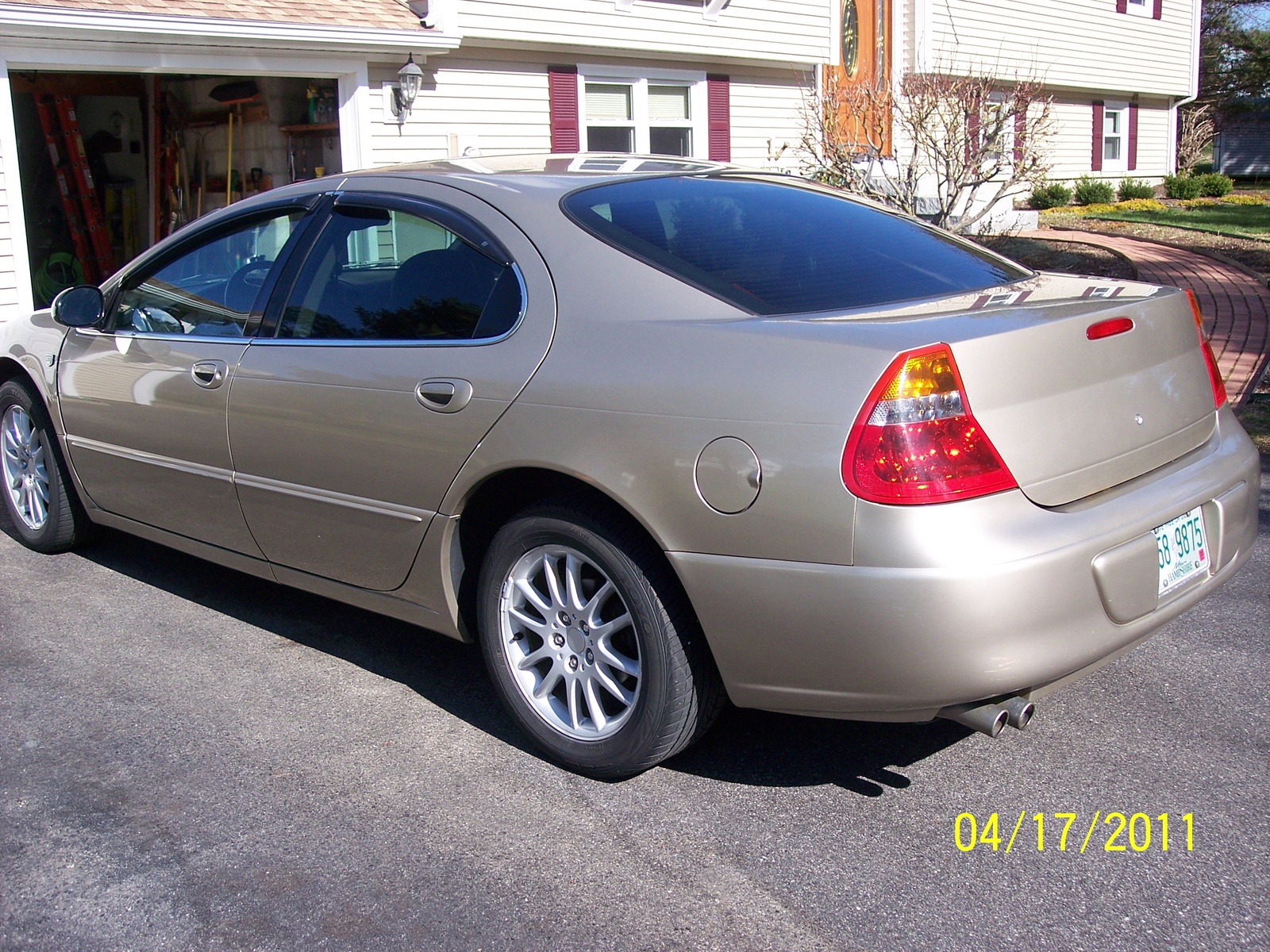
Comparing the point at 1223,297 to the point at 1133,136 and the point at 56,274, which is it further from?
the point at 1133,136

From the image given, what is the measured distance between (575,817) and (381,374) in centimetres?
133

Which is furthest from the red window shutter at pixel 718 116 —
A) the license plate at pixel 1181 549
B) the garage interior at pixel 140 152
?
the license plate at pixel 1181 549

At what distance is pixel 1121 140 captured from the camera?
2439 cm

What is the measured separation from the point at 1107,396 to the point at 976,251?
3.50ft

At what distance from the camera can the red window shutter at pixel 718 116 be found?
14609mm

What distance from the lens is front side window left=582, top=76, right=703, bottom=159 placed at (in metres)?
13.7

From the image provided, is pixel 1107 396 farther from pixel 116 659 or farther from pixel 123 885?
pixel 116 659

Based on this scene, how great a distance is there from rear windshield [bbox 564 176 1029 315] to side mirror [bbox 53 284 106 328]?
218cm

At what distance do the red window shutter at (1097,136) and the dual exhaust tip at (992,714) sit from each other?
2325cm

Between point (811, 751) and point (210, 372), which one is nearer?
point (811, 751)

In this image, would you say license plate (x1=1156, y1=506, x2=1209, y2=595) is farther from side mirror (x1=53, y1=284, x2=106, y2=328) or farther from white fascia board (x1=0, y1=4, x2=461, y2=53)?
white fascia board (x1=0, y1=4, x2=461, y2=53)

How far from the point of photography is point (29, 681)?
3.85m

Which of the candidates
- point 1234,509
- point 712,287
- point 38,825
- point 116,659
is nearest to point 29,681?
point 116,659
